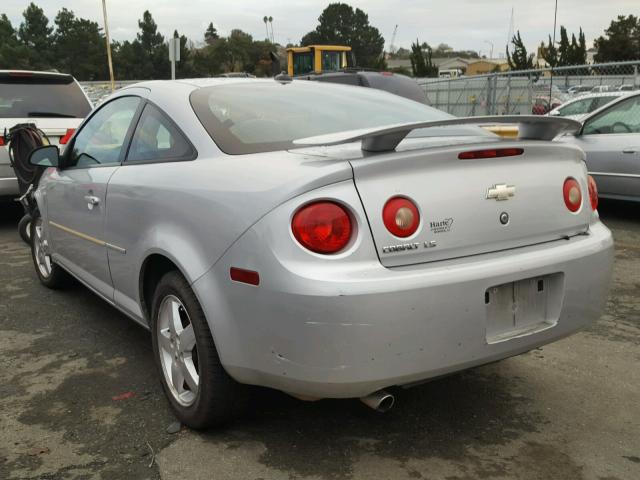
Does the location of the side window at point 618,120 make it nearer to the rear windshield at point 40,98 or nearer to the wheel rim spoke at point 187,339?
the rear windshield at point 40,98

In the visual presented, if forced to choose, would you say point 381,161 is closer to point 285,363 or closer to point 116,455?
point 285,363

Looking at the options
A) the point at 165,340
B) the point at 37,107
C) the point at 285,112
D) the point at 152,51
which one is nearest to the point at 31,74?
the point at 37,107

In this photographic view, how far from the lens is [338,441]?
8.91 ft

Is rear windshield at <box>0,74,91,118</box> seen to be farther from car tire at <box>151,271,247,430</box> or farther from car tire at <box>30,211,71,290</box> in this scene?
car tire at <box>151,271,247,430</box>

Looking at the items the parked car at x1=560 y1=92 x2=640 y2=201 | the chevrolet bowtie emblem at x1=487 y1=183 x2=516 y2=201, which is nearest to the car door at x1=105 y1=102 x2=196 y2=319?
the chevrolet bowtie emblem at x1=487 y1=183 x2=516 y2=201

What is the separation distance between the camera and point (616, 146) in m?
7.20

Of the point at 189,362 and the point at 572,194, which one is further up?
the point at 572,194

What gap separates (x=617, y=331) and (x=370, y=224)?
7.95 ft

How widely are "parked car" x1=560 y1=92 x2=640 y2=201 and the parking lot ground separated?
3.67 m

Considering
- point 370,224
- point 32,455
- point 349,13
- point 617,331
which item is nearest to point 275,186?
point 370,224

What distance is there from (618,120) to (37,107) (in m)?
6.51

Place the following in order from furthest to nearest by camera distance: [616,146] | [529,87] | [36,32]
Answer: [36,32]
[529,87]
[616,146]

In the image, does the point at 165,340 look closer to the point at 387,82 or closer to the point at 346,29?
the point at 387,82

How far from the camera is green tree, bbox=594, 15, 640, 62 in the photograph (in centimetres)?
5199
